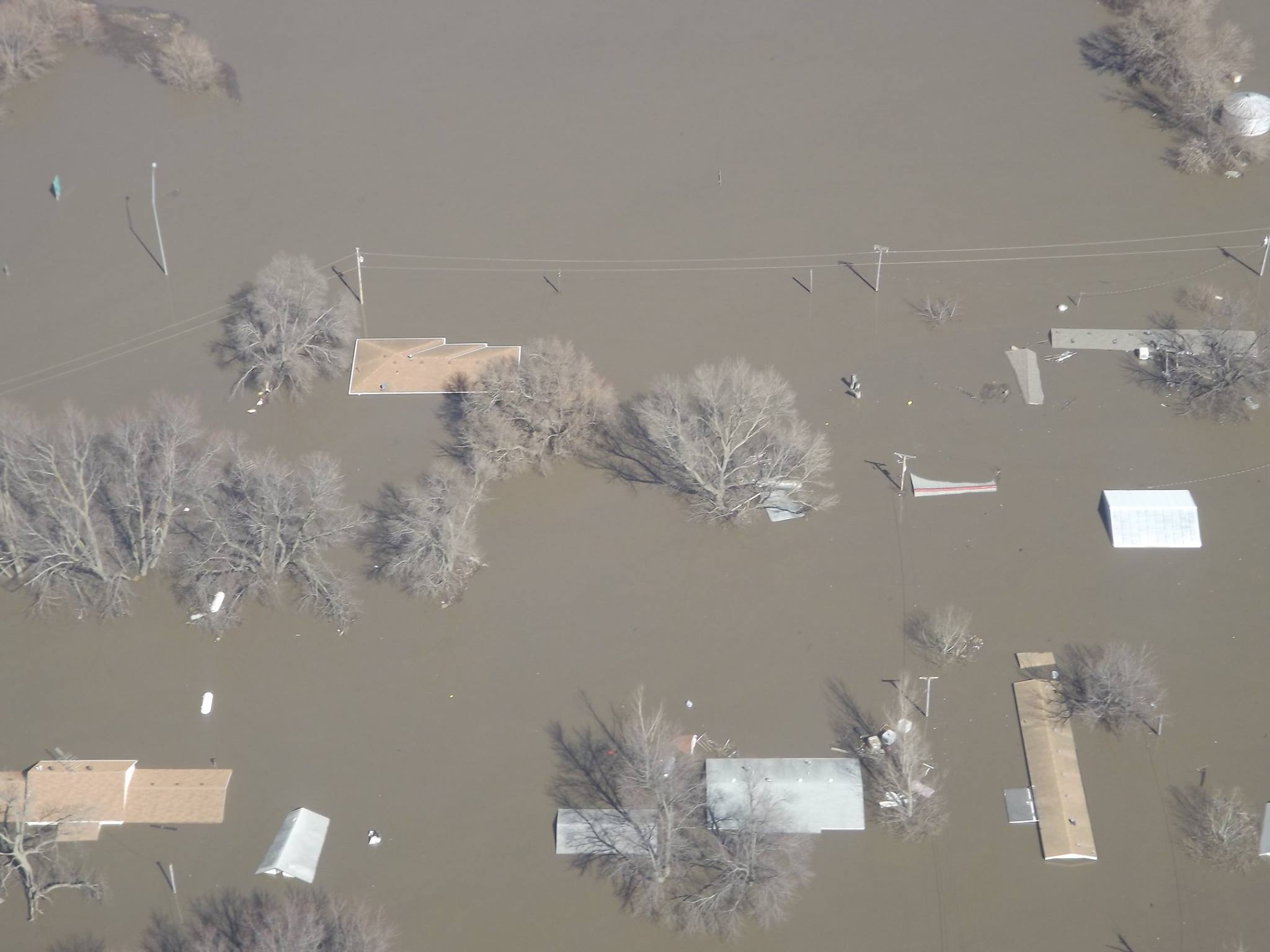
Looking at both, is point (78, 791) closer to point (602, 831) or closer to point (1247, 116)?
point (602, 831)

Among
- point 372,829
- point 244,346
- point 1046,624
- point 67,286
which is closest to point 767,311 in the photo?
point 1046,624

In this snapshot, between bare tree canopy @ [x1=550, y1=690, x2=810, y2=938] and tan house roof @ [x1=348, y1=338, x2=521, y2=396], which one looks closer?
bare tree canopy @ [x1=550, y1=690, x2=810, y2=938]

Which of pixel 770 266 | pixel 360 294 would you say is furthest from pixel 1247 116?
pixel 360 294

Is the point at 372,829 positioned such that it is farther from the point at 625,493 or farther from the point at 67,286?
the point at 67,286

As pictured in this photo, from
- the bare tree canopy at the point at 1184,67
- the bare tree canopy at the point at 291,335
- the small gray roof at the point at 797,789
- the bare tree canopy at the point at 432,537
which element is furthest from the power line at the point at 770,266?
the small gray roof at the point at 797,789

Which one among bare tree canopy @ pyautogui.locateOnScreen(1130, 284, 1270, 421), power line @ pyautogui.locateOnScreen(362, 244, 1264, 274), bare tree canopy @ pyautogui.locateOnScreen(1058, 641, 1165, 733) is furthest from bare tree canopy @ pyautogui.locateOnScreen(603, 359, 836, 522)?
bare tree canopy @ pyautogui.locateOnScreen(1130, 284, 1270, 421)

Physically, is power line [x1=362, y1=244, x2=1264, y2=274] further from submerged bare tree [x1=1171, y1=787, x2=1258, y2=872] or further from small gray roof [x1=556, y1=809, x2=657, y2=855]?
small gray roof [x1=556, y1=809, x2=657, y2=855]
